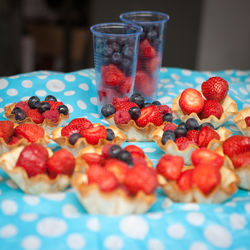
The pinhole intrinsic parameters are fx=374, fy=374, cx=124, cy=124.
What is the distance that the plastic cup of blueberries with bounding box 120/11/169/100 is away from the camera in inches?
62.7

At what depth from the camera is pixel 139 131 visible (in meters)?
1.35

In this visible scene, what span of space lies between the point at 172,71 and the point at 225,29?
3.86ft

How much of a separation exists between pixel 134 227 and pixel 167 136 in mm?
435

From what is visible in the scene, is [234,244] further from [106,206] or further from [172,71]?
[172,71]

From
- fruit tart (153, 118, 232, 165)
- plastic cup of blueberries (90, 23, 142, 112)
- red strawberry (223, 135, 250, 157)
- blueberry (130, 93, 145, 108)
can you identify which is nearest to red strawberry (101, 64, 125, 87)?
plastic cup of blueberries (90, 23, 142, 112)

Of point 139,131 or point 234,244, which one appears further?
point 139,131

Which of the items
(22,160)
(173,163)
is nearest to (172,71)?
(173,163)

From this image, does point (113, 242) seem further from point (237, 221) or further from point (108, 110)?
point (108, 110)

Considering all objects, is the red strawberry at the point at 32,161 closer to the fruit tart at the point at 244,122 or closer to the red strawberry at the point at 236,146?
the red strawberry at the point at 236,146

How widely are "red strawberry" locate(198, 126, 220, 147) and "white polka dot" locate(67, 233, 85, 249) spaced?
21.6 inches

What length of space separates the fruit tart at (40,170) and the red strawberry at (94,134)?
0.19m

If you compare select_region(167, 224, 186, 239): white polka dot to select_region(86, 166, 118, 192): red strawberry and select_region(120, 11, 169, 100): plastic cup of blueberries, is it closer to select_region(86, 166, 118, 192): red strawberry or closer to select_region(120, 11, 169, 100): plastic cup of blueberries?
select_region(86, 166, 118, 192): red strawberry

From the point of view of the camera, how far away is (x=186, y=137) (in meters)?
1.27

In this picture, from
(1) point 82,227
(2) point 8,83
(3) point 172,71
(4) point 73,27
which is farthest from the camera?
(4) point 73,27
